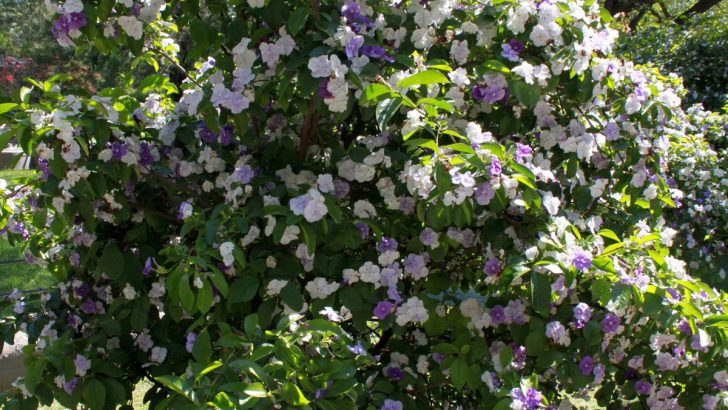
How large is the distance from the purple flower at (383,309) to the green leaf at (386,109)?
475 mm

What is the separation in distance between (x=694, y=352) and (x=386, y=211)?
888 millimetres

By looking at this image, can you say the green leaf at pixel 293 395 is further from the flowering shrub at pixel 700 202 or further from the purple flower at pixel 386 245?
the flowering shrub at pixel 700 202

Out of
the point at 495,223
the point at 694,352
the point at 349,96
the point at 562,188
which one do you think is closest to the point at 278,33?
the point at 349,96

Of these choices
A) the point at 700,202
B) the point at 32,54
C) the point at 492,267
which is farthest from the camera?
the point at 32,54

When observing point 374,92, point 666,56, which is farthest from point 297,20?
point 666,56

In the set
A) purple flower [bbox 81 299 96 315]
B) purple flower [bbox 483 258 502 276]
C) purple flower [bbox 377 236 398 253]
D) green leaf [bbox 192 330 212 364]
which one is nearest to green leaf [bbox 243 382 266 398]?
green leaf [bbox 192 330 212 364]

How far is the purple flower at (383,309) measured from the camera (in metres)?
1.87

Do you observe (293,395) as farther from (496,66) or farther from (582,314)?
(496,66)

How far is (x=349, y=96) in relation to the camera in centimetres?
180

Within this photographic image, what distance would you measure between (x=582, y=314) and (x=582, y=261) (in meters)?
0.22

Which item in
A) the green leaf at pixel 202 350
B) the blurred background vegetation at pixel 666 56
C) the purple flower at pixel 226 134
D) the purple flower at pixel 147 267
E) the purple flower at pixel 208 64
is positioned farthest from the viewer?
the blurred background vegetation at pixel 666 56

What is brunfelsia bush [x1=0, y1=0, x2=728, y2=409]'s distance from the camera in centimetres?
170

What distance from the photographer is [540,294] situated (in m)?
1.64

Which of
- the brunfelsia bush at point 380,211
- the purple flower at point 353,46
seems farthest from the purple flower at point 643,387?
the purple flower at point 353,46
